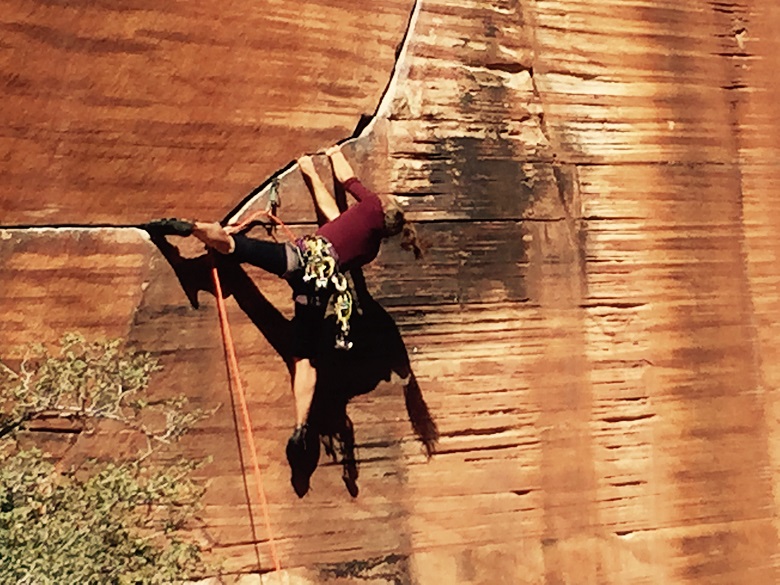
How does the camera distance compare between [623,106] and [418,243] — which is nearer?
[418,243]

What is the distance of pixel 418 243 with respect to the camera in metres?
1.64

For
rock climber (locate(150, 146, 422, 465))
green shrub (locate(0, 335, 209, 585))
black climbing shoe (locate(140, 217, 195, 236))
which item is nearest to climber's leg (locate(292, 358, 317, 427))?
rock climber (locate(150, 146, 422, 465))

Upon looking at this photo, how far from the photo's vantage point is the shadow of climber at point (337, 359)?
1.59 metres

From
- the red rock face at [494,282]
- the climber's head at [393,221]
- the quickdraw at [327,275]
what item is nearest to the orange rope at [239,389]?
the red rock face at [494,282]

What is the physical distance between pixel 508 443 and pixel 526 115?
0.59 meters

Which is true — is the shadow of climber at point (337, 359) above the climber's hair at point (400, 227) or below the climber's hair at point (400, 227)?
below

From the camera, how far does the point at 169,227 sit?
1511mm

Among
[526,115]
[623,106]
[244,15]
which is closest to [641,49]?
[623,106]

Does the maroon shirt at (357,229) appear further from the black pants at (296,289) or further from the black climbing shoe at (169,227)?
the black climbing shoe at (169,227)

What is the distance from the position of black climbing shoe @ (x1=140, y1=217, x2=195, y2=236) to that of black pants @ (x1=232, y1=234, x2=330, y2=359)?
0.08 meters

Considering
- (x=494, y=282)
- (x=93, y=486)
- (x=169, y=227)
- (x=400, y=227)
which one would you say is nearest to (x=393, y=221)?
(x=400, y=227)

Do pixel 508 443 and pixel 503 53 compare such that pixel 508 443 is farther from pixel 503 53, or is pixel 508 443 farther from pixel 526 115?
pixel 503 53

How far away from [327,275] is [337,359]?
0.18 m

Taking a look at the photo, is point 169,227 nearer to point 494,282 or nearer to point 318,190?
point 318,190
